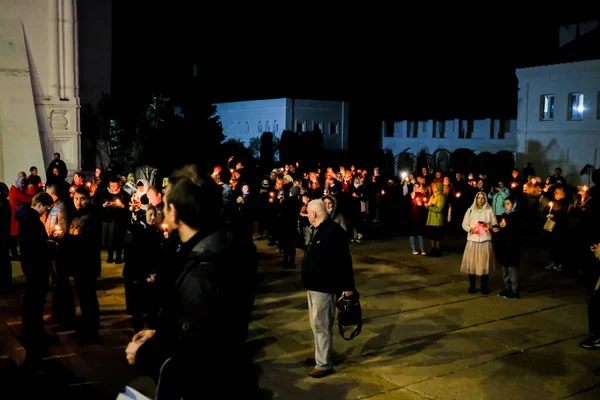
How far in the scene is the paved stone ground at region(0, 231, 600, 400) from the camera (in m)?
7.14

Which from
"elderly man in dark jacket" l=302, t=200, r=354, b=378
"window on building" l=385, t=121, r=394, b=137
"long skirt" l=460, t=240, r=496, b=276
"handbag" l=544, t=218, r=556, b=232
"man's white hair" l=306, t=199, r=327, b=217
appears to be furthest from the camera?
"window on building" l=385, t=121, r=394, b=137

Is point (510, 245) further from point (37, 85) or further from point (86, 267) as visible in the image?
point (37, 85)

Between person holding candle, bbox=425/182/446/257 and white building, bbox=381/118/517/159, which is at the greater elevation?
white building, bbox=381/118/517/159

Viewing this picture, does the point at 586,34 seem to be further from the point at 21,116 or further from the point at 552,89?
the point at 21,116

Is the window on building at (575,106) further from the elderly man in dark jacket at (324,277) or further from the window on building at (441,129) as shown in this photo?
the elderly man in dark jacket at (324,277)

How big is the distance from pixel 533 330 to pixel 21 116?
17332mm

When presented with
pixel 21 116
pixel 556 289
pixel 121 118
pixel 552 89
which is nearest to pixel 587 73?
pixel 552 89

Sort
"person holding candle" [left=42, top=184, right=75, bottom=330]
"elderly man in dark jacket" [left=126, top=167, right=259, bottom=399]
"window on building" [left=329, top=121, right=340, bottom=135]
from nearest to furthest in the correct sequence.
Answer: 1. "elderly man in dark jacket" [left=126, top=167, right=259, bottom=399]
2. "person holding candle" [left=42, top=184, right=75, bottom=330]
3. "window on building" [left=329, top=121, right=340, bottom=135]

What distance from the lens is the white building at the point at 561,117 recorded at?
85.2ft

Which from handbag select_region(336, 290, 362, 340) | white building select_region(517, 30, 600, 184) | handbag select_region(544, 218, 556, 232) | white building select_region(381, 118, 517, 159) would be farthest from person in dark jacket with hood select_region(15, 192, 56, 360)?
white building select_region(381, 118, 517, 159)

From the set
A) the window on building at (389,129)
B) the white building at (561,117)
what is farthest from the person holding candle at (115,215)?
the window on building at (389,129)

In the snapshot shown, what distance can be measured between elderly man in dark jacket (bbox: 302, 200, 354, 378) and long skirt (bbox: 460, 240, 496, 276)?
4.84 meters

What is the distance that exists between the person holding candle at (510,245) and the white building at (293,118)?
32011 millimetres

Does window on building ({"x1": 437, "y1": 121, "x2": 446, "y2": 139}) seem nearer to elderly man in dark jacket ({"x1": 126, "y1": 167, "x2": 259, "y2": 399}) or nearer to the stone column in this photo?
the stone column
